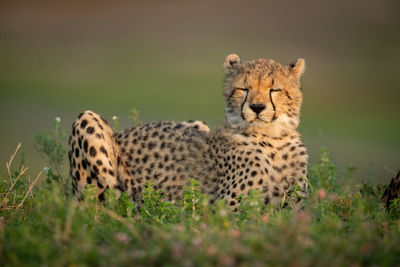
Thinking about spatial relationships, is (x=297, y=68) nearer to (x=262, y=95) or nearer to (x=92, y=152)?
(x=262, y=95)

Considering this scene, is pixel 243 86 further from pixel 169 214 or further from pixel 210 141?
pixel 169 214

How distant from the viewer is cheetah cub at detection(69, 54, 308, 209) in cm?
450

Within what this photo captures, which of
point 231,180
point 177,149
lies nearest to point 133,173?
point 177,149

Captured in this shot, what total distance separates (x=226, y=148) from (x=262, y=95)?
21.6 inches

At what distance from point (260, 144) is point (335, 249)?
183 cm

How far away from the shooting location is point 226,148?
4801 millimetres

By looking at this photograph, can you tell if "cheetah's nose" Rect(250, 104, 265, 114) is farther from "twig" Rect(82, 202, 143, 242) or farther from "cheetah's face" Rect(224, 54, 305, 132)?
"twig" Rect(82, 202, 143, 242)

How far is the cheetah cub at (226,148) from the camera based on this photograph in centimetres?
450

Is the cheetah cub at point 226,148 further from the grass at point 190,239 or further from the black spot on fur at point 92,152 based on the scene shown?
the grass at point 190,239

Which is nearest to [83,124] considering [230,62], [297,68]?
[230,62]

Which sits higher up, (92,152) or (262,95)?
(262,95)

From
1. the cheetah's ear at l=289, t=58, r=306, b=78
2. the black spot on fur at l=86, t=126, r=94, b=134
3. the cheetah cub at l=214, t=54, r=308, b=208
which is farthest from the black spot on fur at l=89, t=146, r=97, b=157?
the cheetah's ear at l=289, t=58, r=306, b=78

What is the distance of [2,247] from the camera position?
3.02 m

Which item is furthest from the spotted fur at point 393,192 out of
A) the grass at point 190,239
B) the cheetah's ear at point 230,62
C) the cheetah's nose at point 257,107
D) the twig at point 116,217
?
the twig at point 116,217
